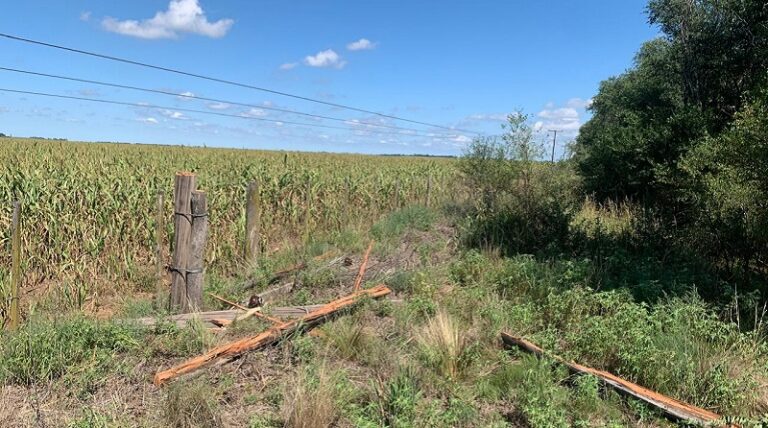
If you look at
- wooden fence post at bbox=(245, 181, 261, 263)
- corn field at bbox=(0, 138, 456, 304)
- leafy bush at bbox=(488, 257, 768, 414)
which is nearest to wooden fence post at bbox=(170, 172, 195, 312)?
corn field at bbox=(0, 138, 456, 304)

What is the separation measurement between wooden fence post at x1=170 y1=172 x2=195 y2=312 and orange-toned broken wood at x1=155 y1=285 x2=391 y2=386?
4.31 ft

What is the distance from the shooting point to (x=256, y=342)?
4387mm

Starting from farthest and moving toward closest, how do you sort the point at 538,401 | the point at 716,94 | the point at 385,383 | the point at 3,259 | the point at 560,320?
the point at 716,94 < the point at 3,259 < the point at 560,320 < the point at 385,383 < the point at 538,401

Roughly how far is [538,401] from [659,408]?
0.83 m

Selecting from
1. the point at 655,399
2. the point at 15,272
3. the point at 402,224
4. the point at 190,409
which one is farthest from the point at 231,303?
the point at 402,224

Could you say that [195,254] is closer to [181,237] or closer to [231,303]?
[181,237]

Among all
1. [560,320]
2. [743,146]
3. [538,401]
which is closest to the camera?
[538,401]

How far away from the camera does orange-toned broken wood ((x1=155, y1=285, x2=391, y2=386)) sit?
3.90 metres

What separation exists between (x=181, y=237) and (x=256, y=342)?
1617 mm

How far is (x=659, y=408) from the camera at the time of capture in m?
3.58

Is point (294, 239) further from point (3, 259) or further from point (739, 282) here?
point (739, 282)

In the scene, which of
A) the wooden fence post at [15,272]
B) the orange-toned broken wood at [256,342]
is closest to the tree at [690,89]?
the orange-toned broken wood at [256,342]

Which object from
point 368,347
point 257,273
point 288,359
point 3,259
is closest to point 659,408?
point 368,347

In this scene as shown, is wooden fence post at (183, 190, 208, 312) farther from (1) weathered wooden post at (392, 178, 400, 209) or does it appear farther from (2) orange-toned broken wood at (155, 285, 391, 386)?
(1) weathered wooden post at (392, 178, 400, 209)
